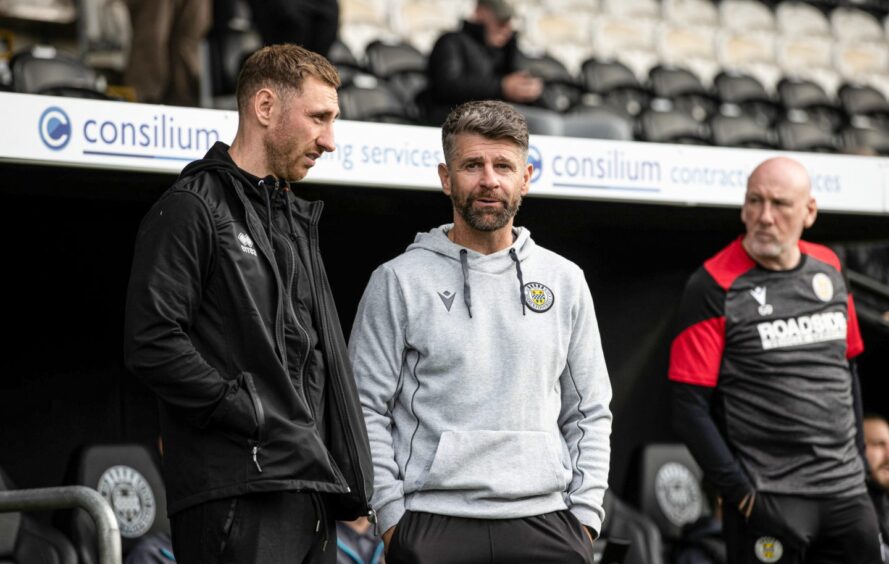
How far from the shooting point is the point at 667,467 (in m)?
7.12

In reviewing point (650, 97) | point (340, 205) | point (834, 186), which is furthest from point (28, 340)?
point (650, 97)

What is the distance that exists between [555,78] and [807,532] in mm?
5435

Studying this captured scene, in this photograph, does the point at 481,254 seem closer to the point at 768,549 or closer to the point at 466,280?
the point at 466,280

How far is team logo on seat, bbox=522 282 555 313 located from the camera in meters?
3.56

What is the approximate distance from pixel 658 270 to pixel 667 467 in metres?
1.16

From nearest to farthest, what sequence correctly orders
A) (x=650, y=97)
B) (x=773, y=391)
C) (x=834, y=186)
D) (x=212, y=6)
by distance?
(x=773, y=391), (x=834, y=186), (x=212, y=6), (x=650, y=97)

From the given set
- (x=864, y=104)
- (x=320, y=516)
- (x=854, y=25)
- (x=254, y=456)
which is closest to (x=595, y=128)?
(x=320, y=516)

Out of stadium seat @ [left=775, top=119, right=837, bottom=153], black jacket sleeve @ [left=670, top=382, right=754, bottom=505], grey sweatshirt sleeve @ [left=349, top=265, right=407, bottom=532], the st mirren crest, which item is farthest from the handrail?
stadium seat @ [left=775, top=119, right=837, bottom=153]

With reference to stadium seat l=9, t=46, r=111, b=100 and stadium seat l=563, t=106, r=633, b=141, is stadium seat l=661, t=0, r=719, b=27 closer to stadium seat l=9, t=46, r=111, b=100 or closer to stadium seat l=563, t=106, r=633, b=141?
stadium seat l=563, t=106, r=633, b=141

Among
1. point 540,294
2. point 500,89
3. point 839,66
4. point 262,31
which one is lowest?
point 540,294

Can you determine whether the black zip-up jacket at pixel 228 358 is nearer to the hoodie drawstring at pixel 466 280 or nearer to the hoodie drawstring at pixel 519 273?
the hoodie drawstring at pixel 466 280

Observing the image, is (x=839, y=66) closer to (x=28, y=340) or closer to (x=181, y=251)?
(x=28, y=340)

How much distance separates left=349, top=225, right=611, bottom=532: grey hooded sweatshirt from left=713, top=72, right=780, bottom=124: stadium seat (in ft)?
24.5

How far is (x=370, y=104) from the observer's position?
746 centimetres
